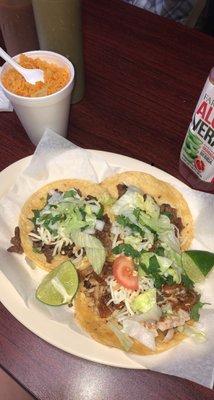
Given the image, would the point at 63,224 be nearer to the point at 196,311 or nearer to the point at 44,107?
the point at 44,107

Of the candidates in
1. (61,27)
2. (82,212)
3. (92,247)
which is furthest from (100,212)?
(61,27)

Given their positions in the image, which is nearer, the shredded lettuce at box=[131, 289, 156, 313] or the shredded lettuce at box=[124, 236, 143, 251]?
the shredded lettuce at box=[131, 289, 156, 313]

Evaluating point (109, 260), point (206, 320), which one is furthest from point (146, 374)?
point (109, 260)

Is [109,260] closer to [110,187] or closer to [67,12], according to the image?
[110,187]

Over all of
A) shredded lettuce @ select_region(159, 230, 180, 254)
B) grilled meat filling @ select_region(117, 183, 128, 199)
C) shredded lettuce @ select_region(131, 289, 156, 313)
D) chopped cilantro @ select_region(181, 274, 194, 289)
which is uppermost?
grilled meat filling @ select_region(117, 183, 128, 199)

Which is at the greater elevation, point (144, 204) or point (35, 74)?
point (35, 74)

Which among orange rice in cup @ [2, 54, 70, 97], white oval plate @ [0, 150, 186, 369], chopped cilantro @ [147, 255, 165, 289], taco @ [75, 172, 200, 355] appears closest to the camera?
white oval plate @ [0, 150, 186, 369]

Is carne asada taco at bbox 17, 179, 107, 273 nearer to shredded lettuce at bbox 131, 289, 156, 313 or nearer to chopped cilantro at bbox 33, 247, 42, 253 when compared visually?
chopped cilantro at bbox 33, 247, 42, 253

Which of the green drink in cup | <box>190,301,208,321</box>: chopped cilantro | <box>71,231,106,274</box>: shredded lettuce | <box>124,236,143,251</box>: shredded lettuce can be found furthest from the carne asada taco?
the green drink in cup
